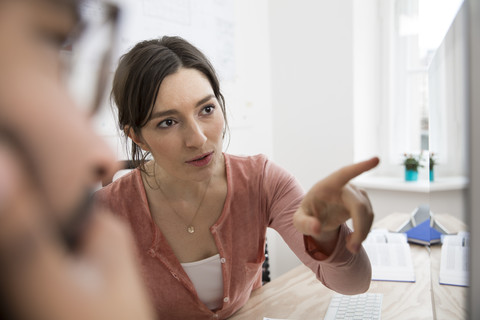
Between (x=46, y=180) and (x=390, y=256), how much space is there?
1154 millimetres

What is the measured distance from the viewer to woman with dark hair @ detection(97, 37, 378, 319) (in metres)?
0.50

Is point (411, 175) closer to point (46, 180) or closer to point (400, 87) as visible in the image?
point (400, 87)

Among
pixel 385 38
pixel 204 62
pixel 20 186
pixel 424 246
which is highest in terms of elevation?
pixel 385 38

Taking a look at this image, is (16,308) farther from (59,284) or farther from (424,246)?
(424,246)

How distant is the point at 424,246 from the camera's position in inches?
49.3

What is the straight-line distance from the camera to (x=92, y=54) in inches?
4.3

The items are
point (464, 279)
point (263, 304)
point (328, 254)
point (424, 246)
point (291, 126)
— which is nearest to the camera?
point (464, 279)

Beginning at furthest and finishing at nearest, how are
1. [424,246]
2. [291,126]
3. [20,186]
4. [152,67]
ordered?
[291,126] < [424,246] < [152,67] < [20,186]

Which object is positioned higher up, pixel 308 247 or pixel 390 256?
pixel 308 247

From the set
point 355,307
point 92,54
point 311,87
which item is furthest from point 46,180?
point 311,87

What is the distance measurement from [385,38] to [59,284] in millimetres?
1992

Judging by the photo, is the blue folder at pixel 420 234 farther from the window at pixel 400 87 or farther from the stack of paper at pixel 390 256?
the window at pixel 400 87

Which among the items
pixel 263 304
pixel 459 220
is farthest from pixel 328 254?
pixel 263 304

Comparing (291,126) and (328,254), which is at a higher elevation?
(291,126)
